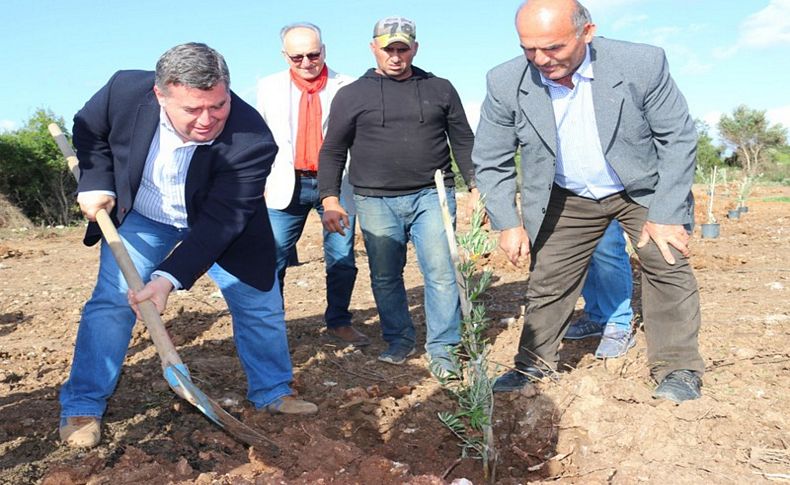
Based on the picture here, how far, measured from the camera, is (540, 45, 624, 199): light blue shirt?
10.8 feet

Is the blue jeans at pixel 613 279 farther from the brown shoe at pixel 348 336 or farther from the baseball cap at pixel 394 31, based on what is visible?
the baseball cap at pixel 394 31

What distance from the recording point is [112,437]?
3369 mm

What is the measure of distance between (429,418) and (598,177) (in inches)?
55.5

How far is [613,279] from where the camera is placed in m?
4.59

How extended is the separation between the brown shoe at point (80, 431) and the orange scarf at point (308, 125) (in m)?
2.03

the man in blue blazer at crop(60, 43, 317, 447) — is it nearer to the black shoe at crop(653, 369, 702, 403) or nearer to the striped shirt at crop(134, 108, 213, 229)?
the striped shirt at crop(134, 108, 213, 229)

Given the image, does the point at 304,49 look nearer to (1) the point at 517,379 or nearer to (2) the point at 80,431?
(1) the point at 517,379

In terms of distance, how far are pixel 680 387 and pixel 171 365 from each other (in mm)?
2247

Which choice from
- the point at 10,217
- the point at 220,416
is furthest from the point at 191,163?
the point at 10,217

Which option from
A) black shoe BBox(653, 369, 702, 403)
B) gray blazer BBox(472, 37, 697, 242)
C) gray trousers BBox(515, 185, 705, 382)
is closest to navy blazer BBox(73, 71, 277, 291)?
gray blazer BBox(472, 37, 697, 242)

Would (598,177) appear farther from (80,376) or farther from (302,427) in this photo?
(80,376)

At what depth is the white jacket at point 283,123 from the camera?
180 inches

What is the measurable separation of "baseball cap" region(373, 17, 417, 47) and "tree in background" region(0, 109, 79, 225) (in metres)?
12.9

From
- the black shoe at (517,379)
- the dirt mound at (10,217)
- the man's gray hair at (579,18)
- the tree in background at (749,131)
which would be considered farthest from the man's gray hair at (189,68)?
the tree in background at (749,131)
